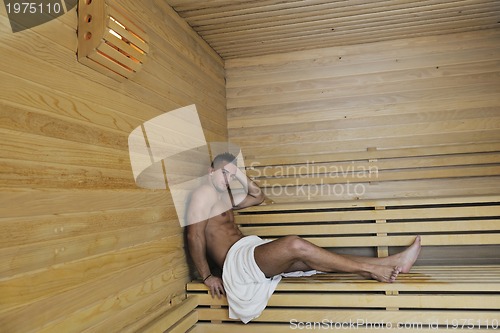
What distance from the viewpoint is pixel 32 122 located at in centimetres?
140

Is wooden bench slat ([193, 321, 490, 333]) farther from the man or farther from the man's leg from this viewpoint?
the man's leg

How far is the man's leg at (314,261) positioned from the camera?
240 cm

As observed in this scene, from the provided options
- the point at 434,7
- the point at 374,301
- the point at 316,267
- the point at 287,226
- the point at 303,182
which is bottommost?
the point at 374,301

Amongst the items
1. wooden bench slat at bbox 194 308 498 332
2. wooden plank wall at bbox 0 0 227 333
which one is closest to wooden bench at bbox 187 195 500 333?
wooden bench slat at bbox 194 308 498 332

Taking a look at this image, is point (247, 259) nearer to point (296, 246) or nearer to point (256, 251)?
point (256, 251)

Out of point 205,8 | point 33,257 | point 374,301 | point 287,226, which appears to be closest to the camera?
point 33,257

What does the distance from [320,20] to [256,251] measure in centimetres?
183

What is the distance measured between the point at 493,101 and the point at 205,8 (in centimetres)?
253

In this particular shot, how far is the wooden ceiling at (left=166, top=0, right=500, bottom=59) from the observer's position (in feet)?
9.14

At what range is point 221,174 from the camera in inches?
111

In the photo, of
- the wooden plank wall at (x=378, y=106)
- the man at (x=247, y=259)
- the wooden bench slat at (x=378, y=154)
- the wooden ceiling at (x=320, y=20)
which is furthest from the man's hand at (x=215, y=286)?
the wooden ceiling at (x=320, y=20)

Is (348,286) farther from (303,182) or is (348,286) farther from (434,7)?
(434,7)

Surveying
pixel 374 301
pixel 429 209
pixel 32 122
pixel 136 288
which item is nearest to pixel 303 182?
pixel 429 209

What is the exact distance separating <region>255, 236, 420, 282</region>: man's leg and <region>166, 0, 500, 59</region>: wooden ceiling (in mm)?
1631
